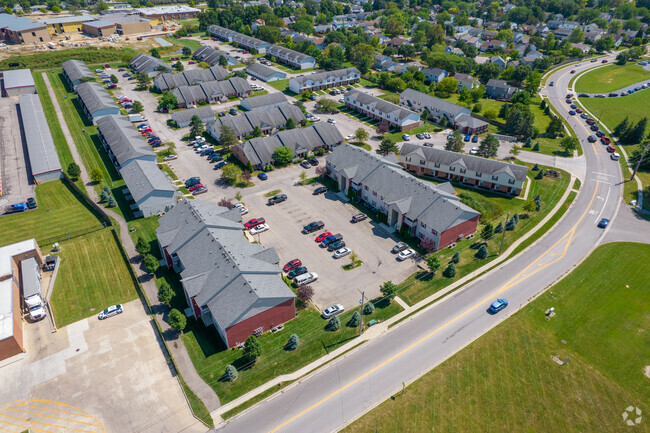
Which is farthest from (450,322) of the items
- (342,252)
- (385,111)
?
(385,111)

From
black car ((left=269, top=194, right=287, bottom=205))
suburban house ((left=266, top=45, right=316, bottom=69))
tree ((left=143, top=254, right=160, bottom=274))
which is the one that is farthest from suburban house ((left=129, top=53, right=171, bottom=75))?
tree ((left=143, top=254, right=160, bottom=274))

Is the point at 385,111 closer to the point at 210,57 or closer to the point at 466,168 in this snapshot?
the point at 466,168

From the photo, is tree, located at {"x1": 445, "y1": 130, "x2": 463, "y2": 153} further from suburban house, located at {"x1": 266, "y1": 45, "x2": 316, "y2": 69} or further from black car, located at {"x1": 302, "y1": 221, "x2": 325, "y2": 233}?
suburban house, located at {"x1": 266, "y1": 45, "x2": 316, "y2": 69}

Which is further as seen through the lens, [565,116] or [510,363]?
[565,116]

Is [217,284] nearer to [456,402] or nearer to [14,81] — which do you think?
[456,402]

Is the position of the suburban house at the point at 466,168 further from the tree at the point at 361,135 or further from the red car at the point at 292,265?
the red car at the point at 292,265

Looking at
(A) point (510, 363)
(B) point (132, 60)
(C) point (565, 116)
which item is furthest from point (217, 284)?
(B) point (132, 60)

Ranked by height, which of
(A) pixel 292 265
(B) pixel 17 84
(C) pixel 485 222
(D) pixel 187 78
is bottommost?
(A) pixel 292 265
